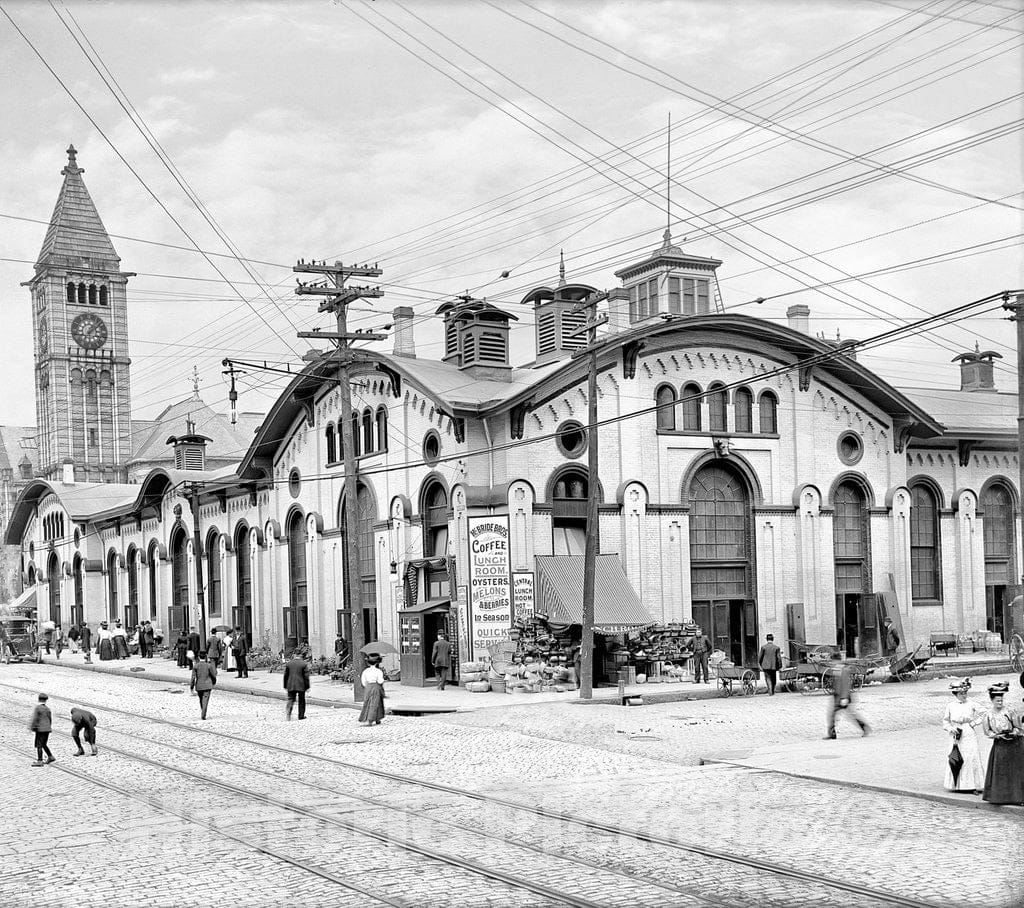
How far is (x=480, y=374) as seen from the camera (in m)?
40.9

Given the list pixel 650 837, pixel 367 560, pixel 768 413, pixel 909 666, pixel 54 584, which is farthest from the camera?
pixel 54 584

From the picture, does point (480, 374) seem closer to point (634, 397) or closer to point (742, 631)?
point (634, 397)

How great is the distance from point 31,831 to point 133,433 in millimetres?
130594

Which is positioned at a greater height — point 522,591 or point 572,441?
point 572,441

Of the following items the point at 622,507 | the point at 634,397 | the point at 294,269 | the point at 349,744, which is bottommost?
the point at 349,744

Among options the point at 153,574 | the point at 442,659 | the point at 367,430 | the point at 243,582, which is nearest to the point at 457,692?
the point at 442,659

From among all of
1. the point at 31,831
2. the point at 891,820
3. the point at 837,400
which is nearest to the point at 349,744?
the point at 31,831

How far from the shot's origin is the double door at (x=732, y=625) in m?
39.5

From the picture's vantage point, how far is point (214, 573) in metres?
56.3

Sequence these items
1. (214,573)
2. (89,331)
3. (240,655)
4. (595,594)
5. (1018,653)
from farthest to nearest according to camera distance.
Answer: (89,331) < (214,573) < (240,655) < (595,594) < (1018,653)

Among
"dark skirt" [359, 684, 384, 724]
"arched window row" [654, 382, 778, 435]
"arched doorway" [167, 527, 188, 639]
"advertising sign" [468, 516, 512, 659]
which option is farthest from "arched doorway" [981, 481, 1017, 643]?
"arched doorway" [167, 527, 188, 639]

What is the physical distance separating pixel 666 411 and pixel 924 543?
37.0 feet

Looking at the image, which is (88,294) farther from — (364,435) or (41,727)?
(41,727)

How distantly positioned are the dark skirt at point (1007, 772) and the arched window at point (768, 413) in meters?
25.7
